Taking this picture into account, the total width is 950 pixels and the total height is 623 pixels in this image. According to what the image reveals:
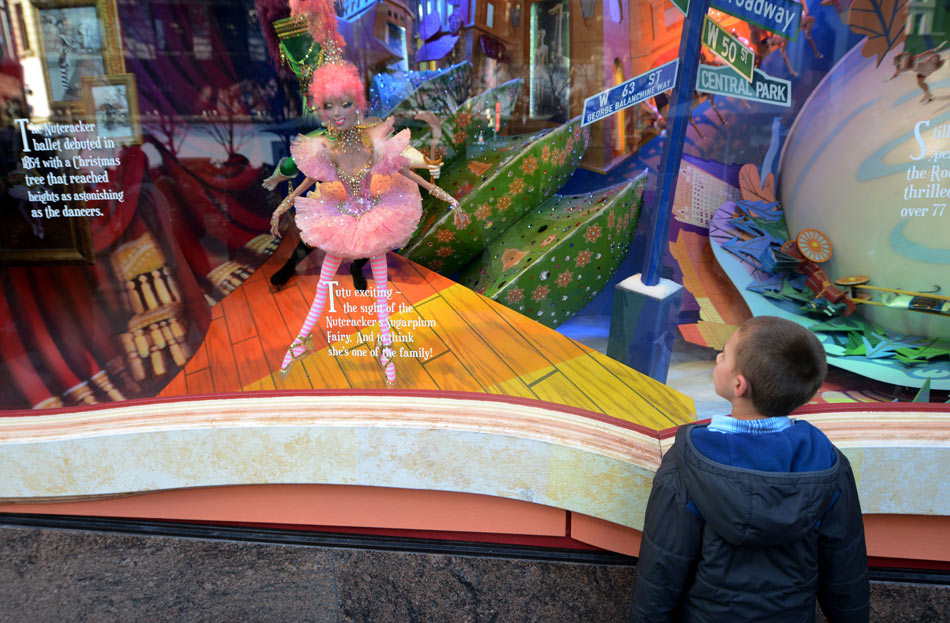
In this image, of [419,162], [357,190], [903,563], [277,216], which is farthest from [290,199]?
[903,563]

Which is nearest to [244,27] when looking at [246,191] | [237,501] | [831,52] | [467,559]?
[246,191]

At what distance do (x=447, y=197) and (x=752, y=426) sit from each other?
1142mm

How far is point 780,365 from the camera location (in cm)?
123

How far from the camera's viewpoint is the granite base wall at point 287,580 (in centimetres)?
198

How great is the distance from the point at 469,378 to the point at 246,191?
1004 millimetres

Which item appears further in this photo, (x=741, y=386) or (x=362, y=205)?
(x=362, y=205)

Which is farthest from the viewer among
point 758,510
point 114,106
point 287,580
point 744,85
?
point 287,580

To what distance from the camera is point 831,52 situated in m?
1.67

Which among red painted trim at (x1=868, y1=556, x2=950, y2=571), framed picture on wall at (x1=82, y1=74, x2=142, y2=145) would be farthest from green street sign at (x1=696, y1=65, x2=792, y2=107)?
framed picture on wall at (x1=82, y1=74, x2=142, y2=145)

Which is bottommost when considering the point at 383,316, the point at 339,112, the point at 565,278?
the point at 383,316

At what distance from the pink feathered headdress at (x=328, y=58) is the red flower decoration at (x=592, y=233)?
86 centimetres

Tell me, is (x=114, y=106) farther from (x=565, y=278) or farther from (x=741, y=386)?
(x=741, y=386)

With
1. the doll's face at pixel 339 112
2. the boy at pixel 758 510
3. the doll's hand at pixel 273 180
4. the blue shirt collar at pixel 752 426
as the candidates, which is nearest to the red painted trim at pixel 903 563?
the boy at pixel 758 510

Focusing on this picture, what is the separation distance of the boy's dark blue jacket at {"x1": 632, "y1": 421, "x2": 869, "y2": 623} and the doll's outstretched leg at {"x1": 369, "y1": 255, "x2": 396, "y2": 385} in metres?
0.99
